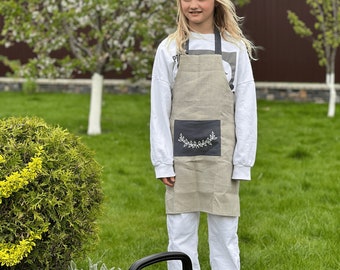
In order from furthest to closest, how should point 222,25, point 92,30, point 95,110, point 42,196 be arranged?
point 95,110
point 92,30
point 222,25
point 42,196

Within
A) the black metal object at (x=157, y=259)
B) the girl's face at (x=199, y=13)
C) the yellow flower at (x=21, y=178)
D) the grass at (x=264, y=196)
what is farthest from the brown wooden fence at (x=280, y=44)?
the black metal object at (x=157, y=259)

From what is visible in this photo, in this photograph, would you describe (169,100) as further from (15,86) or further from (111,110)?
(15,86)

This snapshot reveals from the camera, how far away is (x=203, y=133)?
447cm

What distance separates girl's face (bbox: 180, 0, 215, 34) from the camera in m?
4.50

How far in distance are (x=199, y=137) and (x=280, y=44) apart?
1367 centimetres

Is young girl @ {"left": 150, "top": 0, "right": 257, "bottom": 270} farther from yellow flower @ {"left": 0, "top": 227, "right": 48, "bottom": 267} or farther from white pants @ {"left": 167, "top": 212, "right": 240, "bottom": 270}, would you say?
yellow flower @ {"left": 0, "top": 227, "right": 48, "bottom": 267}

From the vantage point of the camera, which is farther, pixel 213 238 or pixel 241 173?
pixel 213 238

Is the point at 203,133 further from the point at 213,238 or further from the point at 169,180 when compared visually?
the point at 213,238

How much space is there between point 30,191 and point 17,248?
32 centimetres

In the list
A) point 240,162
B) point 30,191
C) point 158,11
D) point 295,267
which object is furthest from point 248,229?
point 158,11

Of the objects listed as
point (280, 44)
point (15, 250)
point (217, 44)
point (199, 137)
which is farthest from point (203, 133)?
point (280, 44)

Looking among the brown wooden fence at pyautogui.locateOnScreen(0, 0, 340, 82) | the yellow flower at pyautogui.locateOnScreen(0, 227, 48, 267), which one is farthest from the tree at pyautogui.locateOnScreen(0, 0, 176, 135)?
the yellow flower at pyautogui.locateOnScreen(0, 227, 48, 267)

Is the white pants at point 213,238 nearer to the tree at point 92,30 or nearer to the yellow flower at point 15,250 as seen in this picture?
the yellow flower at point 15,250

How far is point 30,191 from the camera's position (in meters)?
3.96
